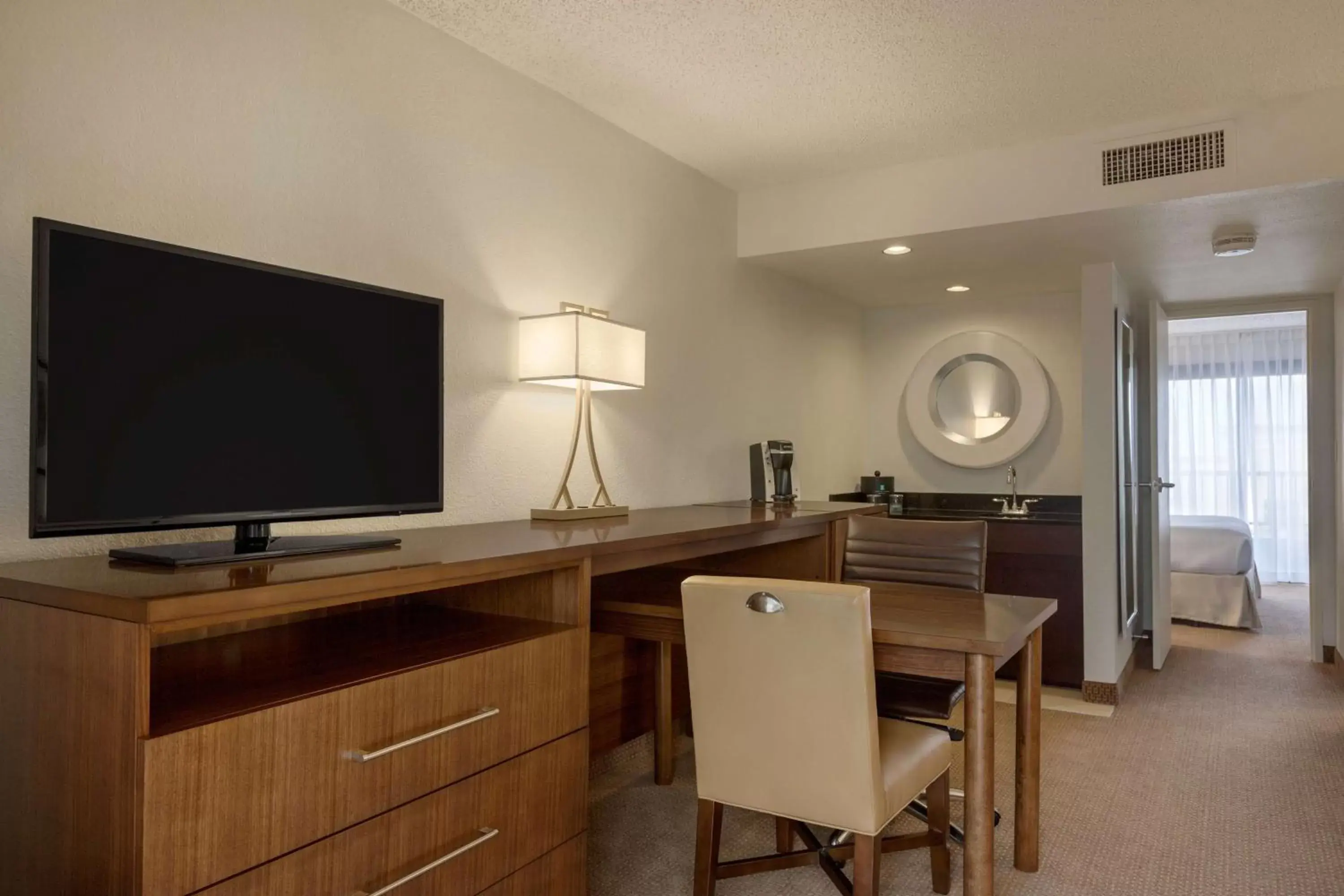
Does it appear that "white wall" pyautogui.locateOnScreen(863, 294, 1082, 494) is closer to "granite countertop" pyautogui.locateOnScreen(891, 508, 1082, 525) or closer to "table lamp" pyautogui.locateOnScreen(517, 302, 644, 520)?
"granite countertop" pyautogui.locateOnScreen(891, 508, 1082, 525)

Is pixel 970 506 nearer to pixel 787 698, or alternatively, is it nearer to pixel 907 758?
pixel 907 758

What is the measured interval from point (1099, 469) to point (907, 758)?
102 inches

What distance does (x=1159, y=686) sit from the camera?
4.23 m

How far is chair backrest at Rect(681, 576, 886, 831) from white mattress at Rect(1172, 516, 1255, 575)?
194 inches

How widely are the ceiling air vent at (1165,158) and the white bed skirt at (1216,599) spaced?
358 cm

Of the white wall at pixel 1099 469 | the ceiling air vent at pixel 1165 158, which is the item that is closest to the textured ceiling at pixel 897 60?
the ceiling air vent at pixel 1165 158

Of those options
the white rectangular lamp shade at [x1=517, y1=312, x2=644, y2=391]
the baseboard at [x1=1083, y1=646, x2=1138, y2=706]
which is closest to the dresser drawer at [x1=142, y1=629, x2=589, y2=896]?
the white rectangular lamp shade at [x1=517, y1=312, x2=644, y2=391]

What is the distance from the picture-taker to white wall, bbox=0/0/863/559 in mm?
1680

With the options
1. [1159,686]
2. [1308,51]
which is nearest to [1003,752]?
[1159,686]

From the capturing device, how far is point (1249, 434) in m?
7.53

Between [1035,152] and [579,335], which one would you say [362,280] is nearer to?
[579,335]

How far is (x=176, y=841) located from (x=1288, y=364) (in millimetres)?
8574

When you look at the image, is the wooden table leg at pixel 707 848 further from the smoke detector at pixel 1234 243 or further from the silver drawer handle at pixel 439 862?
the smoke detector at pixel 1234 243

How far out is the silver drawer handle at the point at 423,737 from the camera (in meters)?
1.41
